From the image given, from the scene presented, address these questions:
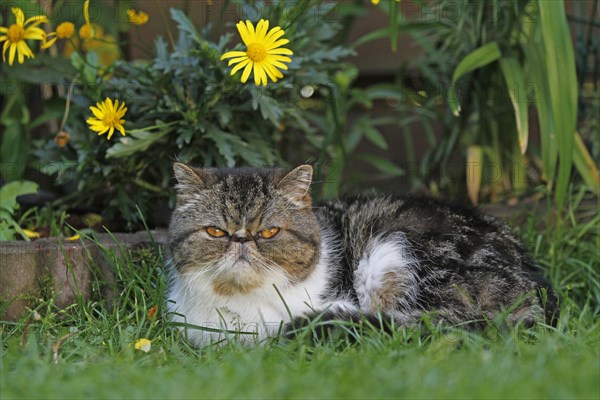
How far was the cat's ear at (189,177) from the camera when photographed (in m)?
3.03

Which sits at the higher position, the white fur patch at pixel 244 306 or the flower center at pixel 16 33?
the flower center at pixel 16 33

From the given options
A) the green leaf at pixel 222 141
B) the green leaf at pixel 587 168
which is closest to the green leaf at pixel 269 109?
the green leaf at pixel 222 141

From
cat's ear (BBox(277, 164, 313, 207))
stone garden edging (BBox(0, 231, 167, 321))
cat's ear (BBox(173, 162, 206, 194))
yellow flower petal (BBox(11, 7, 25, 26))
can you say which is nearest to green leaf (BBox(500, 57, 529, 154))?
cat's ear (BBox(277, 164, 313, 207))

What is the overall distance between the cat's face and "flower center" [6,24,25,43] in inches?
42.4

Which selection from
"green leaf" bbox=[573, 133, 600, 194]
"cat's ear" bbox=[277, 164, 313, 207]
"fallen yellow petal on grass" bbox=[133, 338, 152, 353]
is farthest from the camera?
"green leaf" bbox=[573, 133, 600, 194]

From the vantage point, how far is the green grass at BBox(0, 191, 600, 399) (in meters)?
2.05

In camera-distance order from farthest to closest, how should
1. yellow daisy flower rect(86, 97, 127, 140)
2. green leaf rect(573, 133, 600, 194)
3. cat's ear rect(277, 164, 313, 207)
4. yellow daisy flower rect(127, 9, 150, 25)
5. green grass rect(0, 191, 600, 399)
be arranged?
green leaf rect(573, 133, 600, 194) < yellow daisy flower rect(127, 9, 150, 25) < yellow daisy flower rect(86, 97, 127, 140) < cat's ear rect(277, 164, 313, 207) < green grass rect(0, 191, 600, 399)

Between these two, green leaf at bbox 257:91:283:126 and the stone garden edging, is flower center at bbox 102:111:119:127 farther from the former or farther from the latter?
green leaf at bbox 257:91:283:126

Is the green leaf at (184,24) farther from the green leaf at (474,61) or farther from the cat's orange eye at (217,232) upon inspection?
the green leaf at (474,61)

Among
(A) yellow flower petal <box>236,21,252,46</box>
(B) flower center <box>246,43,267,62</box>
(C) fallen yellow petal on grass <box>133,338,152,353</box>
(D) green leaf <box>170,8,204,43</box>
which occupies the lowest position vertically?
(C) fallen yellow petal on grass <box>133,338,152,353</box>

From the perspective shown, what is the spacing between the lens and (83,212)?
161 inches

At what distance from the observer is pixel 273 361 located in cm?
241

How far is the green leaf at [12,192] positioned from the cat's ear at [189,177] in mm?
1023

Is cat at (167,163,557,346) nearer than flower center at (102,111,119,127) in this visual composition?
Yes
